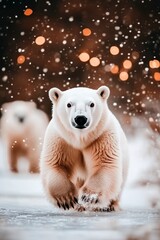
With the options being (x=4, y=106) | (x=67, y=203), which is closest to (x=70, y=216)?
(x=67, y=203)

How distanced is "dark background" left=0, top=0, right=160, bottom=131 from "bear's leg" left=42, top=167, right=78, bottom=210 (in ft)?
3.92

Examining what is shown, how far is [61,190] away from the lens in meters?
3.03

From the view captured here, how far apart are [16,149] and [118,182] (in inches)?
55.6

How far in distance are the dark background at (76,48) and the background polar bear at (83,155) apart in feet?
3.23

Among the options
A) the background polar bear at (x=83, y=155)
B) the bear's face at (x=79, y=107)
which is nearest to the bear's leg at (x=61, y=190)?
the background polar bear at (x=83, y=155)

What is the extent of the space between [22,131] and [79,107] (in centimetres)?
145

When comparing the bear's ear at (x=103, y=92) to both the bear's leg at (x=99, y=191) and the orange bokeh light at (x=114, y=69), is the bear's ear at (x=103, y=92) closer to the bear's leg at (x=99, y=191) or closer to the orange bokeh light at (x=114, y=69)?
the bear's leg at (x=99, y=191)

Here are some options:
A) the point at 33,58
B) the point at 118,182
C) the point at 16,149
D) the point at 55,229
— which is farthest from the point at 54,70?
the point at 55,229

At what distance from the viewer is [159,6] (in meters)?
4.32

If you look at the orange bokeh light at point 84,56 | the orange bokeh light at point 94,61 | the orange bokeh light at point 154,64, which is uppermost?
the orange bokeh light at point 84,56

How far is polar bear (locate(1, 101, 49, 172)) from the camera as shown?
4188 millimetres

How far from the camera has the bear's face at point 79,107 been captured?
2941 millimetres

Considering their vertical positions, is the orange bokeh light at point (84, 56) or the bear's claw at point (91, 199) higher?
the orange bokeh light at point (84, 56)

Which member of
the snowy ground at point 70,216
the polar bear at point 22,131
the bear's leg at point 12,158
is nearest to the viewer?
the snowy ground at point 70,216
